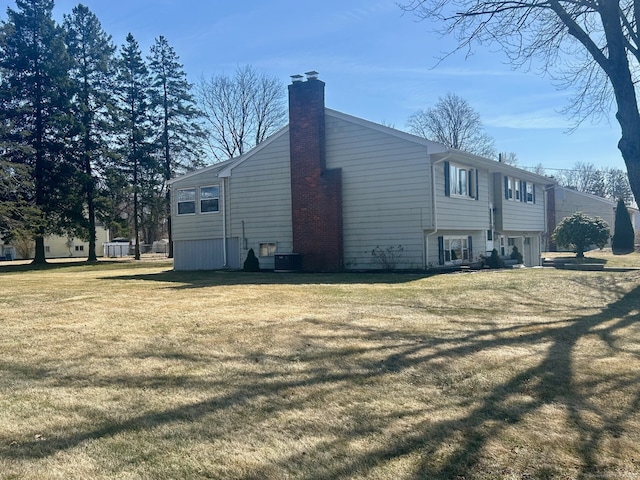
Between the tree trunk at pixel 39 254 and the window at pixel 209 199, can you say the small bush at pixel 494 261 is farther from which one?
the tree trunk at pixel 39 254

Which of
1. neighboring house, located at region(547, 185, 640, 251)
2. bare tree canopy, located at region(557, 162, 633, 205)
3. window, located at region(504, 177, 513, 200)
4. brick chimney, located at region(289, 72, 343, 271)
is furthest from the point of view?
bare tree canopy, located at region(557, 162, 633, 205)

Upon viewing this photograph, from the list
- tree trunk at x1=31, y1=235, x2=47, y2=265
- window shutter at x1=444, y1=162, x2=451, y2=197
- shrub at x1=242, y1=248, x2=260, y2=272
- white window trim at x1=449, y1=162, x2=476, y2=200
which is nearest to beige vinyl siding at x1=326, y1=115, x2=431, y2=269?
window shutter at x1=444, y1=162, x2=451, y2=197

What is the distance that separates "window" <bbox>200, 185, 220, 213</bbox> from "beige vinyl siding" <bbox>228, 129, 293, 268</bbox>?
37.7 inches

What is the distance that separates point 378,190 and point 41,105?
22342mm

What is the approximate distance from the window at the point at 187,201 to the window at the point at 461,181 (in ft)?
35.7

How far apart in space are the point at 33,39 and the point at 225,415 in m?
32.6

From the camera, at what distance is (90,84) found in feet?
111

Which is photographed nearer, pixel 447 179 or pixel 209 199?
pixel 447 179

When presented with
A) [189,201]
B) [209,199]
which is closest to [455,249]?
[209,199]

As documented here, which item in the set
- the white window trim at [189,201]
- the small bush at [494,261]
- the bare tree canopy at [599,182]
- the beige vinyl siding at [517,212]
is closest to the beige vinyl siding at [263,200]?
the white window trim at [189,201]

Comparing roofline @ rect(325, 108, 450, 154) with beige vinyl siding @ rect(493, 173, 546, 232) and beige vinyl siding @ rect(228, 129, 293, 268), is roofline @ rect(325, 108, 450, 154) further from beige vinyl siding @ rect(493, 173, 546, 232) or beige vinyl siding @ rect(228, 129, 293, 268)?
beige vinyl siding @ rect(493, 173, 546, 232)

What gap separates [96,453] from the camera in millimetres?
3373

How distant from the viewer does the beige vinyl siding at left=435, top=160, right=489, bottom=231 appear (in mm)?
17547

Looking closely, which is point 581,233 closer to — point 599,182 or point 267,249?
point 267,249
